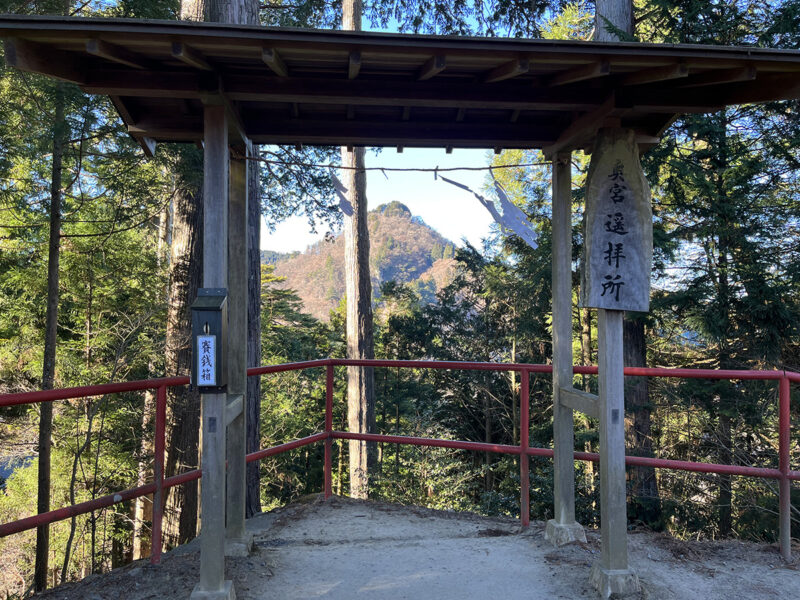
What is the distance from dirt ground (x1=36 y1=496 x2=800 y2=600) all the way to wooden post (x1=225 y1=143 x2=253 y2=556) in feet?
0.74

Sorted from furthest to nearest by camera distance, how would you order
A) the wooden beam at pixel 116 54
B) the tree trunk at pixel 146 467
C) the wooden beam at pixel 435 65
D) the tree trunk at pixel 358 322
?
the tree trunk at pixel 358 322
the tree trunk at pixel 146 467
the wooden beam at pixel 435 65
the wooden beam at pixel 116 54

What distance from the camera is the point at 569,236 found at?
397 centimetres

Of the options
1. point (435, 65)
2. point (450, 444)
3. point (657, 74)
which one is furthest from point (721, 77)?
point (450, 444)

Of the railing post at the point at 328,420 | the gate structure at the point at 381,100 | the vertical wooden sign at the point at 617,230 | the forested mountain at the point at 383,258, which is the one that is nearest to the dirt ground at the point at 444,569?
the gate structure at the point at 381,100

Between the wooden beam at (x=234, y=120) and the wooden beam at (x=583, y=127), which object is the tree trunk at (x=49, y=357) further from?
the wooden beam at (x=583, y=127)

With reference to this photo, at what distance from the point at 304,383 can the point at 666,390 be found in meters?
14.9

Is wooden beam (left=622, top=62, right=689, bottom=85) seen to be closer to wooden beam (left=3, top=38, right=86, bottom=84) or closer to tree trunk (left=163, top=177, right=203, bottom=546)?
wooden beam (left=3, top=38, right=86, bottom=84)

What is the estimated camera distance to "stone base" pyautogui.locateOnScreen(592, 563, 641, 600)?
3.07 m

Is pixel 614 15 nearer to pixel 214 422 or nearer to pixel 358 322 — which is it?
pixel 358 322

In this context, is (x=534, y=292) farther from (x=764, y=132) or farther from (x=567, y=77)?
(x=567, y=77)

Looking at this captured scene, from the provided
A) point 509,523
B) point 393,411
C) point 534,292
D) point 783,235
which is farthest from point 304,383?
point 509,523

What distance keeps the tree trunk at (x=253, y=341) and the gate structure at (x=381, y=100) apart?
8.45 feet

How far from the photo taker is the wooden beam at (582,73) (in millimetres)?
2836

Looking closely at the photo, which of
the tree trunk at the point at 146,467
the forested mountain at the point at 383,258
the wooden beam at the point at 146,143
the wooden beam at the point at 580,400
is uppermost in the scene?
the forested mountain at the point at 383,258
